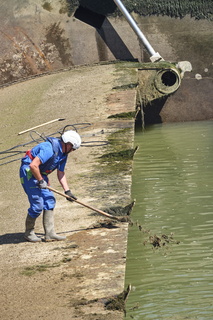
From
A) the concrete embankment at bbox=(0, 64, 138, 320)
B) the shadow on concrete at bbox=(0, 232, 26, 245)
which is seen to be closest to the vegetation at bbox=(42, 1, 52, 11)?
the concrete embankment at bbox=(0, 64, 138, 320)

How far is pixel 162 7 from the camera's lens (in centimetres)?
1852

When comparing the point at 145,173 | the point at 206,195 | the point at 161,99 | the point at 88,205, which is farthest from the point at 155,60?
the point at 88,205

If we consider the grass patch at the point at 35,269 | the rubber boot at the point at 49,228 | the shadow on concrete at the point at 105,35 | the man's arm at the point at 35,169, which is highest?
the shadow on concrete at the point at 105,35

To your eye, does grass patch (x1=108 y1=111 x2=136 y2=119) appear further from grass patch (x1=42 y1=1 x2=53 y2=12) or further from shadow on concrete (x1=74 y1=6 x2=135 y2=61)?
grass patch (x1=42 y1=1 x2=53 y2=12)

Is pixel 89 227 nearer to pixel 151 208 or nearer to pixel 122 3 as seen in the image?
pixel 151 208

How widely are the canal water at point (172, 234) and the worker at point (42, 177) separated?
1.16m

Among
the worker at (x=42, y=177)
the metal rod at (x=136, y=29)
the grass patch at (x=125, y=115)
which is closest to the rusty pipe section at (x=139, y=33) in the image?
the metal rod at (x=136, y=29)

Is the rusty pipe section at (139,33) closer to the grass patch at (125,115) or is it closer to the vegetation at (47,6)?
the vegetation at (47,6)

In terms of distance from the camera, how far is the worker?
7.64 metres

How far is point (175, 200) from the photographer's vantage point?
11.0m

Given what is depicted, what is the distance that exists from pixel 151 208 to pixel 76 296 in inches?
190

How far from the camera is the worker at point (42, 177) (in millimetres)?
7637

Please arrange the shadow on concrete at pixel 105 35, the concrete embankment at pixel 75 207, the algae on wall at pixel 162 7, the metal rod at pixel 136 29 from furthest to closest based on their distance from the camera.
Result: the shadow on concrete at pixel 105 35
the algae on wall at pixel 162 7
the metal rod at pixel 136 29
the concrete embankment at pixel 75 207

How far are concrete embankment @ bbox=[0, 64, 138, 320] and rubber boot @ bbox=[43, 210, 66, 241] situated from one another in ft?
0.27
